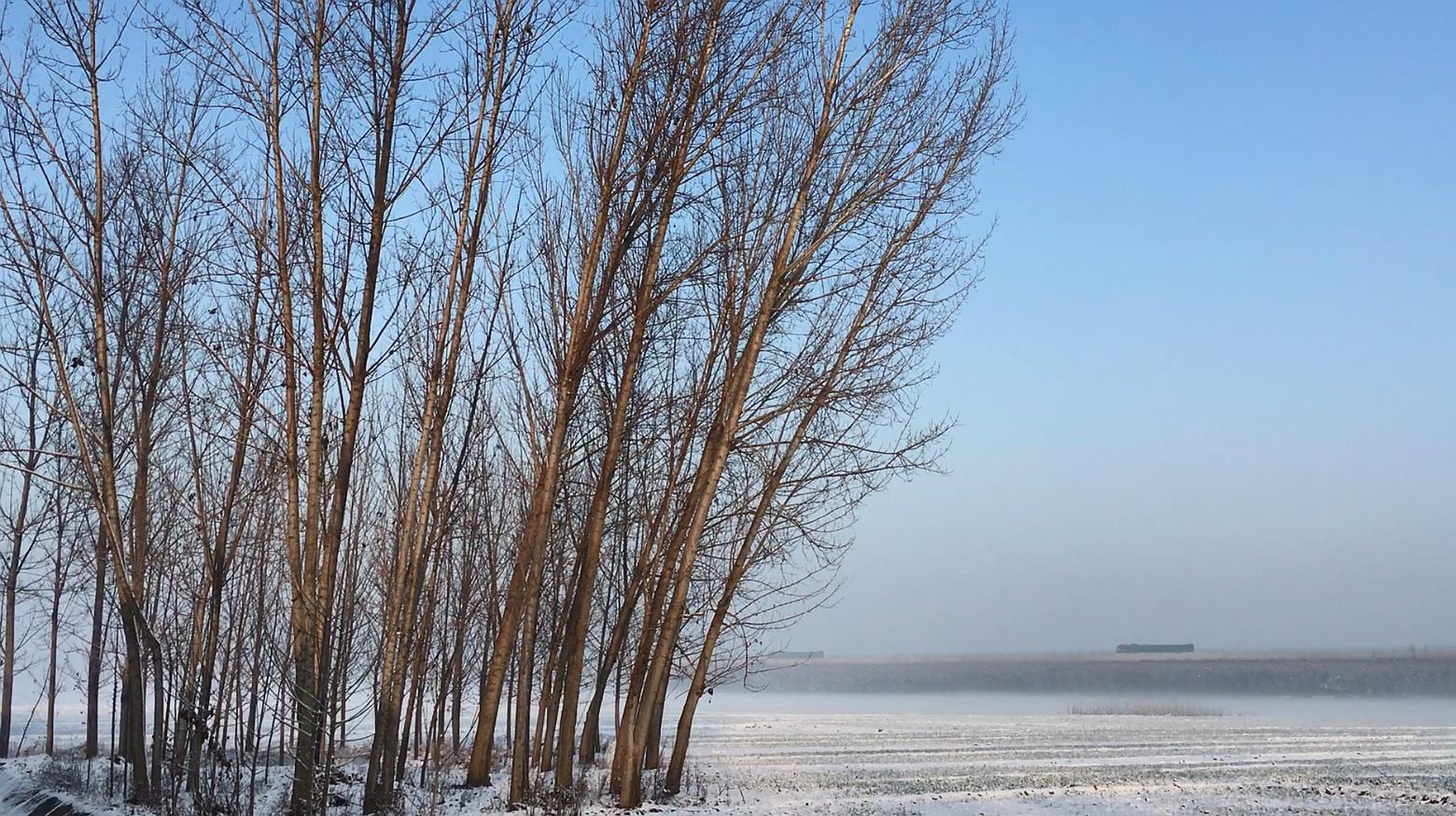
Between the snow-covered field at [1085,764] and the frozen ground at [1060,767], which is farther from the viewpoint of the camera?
the snow-covered field at [1085,764]

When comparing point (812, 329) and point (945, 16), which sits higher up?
point (945, 16)

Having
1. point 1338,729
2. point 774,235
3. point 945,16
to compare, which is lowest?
point 1338,729

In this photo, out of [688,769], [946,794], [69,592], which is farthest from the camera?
[69,592]

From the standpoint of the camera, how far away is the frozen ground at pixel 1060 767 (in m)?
13.4

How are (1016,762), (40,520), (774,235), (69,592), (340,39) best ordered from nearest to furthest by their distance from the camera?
(340,39)
(774,235)
(40,520)
(1016,762)
(69,592)

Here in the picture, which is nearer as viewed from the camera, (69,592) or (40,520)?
(40,520)

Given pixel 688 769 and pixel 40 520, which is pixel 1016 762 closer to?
pixel 688 769

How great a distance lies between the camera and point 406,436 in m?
18.2

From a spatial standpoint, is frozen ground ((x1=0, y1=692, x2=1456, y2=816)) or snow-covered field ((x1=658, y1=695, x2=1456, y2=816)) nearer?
frozen ground ((x1=0, y1=692, x2=1456, y2=816))

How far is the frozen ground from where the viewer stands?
1338 centimetres

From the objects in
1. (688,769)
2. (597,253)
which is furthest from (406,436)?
(597,253)

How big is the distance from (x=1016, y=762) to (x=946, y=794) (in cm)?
688

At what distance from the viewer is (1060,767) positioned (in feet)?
65.3

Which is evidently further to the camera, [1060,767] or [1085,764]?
[1085,764]
